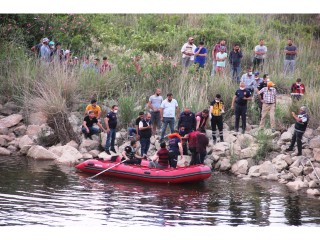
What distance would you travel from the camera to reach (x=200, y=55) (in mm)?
31641

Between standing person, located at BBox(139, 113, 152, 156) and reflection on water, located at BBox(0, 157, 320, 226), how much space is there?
5.44ft

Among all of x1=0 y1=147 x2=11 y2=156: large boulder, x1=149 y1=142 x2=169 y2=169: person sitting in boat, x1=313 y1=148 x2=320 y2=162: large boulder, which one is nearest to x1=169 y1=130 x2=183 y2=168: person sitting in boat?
x1=149 y1=142 x2=169 y2=169: person sitting in boat

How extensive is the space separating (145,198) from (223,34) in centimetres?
1370

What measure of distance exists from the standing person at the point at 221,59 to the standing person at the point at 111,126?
4.70 metres

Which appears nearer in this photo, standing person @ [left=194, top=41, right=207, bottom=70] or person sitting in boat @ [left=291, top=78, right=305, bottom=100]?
person sitting in boat @ [left=291, top=78, right=305, bottom=100]

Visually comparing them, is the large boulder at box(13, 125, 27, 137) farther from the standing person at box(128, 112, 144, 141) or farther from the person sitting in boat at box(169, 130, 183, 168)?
the person sitting in boat at box(169, 130, 183, 168)

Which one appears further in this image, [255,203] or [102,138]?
[102,138]

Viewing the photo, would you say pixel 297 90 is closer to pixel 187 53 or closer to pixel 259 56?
pixel 259 56

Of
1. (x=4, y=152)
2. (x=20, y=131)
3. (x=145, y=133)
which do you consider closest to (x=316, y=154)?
(x=145, y=133)

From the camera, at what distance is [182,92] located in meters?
30.4

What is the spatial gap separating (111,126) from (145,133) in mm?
1133

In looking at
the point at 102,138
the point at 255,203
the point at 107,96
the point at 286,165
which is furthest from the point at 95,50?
Result: the point at 255,203

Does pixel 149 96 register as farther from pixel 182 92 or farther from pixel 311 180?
pixel 311 180

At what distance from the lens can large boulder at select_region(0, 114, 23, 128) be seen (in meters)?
30.6
